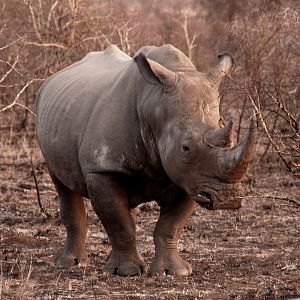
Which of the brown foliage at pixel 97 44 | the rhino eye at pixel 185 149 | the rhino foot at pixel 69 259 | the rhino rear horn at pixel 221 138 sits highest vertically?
the rhino rear horn at pixel 221 138

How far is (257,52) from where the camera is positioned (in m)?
12.9

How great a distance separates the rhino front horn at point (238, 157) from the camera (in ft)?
19.5

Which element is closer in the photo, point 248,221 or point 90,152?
point 90,152

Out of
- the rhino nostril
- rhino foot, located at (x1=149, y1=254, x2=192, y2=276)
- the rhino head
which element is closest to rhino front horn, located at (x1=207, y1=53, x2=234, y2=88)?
the rhino head

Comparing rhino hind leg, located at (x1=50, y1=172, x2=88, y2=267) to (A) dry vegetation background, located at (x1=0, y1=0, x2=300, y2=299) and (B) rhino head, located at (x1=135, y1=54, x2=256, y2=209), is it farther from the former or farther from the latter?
(B) rhino head, located at (x1=135, y1=54, x2=256, y2=209)

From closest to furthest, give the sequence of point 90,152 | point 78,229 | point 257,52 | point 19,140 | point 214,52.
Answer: point 90,152, point 78,229, point 257,52, point 19,140, point 214,52

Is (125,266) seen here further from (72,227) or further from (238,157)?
(238,157)

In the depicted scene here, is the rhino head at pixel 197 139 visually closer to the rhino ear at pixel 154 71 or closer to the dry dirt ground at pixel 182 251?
the rhino ear at pixel 154 71

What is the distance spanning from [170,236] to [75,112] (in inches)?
48.3

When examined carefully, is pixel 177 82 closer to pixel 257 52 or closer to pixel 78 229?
pixel 78 229

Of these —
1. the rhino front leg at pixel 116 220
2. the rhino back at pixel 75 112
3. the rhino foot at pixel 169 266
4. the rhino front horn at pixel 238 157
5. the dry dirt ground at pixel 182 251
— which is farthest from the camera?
the rhino back at pixel 75 112

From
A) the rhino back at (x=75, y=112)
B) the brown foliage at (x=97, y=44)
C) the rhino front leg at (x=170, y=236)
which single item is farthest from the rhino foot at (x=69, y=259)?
the brown foliage at (x=97, y=44)

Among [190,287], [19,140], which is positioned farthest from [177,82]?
[19,140]

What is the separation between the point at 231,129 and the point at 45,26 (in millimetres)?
9463
